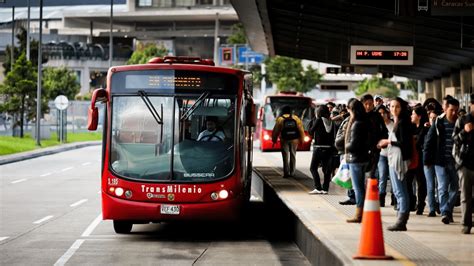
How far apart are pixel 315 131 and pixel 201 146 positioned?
4599 mm

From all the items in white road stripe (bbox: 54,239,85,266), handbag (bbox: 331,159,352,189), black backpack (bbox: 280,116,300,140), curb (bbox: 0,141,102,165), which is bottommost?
curb (bbox: 0,141,102,165)

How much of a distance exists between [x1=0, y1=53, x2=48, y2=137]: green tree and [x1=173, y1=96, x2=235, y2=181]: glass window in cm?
4409

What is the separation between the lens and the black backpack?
2728 centimetres

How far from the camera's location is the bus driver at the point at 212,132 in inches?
728

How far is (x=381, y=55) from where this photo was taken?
3400cm

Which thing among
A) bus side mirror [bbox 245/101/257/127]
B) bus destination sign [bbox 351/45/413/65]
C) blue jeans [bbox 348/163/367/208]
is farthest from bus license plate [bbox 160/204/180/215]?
bus destination sign [bbox 351/45/413/65]

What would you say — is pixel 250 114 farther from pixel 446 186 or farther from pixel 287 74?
pixel 287 74

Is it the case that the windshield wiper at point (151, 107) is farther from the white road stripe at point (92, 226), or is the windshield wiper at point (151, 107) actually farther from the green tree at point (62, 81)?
the green tree at point (62, 81)

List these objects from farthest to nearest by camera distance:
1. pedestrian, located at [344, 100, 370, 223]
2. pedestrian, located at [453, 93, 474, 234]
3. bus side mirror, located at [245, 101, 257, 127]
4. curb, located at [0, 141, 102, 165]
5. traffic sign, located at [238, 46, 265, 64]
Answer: traffic sign, located at [238, 46, 265, 64]
curb, located at [0, 141, 102, 165]
bus side mirror, located at [245, 101, 257, 127]
pedestrian, located at [344, 100, 370, 223]
pedestrian, located at [453, 93, 474, 234]

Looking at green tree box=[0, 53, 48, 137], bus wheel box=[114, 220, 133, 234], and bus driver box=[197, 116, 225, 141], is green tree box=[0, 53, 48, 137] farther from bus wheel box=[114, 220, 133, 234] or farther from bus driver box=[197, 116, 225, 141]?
bus driver box=[197, 116, 225, 141]

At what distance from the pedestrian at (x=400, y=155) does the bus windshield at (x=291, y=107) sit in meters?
39.2

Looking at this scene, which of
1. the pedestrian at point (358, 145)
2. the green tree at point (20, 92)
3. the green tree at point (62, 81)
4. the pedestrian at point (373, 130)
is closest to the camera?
the pedestrian at point (358, 145)

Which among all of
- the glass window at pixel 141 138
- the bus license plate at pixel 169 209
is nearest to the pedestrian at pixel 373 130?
the bus license plate at pixel 169 209

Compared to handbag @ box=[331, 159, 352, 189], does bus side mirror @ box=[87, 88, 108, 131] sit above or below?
above
